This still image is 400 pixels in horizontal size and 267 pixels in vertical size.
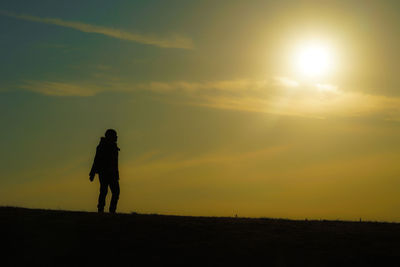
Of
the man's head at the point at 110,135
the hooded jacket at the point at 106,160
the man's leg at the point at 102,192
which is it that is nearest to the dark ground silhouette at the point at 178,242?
the man's leg at the point at 102,192

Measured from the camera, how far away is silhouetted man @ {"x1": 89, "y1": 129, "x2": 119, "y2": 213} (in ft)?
66.7

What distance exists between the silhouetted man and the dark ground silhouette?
2605 millimetres

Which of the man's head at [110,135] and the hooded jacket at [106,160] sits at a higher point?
the man's head at [110,135]

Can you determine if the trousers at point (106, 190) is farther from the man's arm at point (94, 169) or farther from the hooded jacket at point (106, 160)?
the man's arm at point (94, 169)

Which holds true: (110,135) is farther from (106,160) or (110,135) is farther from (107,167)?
(107,167)

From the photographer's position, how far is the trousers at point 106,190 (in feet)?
66.7

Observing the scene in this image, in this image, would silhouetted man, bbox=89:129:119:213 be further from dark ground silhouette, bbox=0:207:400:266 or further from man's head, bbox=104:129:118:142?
dark ground silhouette, bbox=0:207:400:266

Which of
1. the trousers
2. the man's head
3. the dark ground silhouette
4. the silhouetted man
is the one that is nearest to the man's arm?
the silhouetted man

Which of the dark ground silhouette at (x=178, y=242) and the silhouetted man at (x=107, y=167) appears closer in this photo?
the dark ground silhouette at (x=178, y=242)

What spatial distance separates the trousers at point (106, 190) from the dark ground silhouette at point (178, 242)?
2.56 meters

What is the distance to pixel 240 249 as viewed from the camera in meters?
14.1

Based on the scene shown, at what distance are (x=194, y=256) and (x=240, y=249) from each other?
52.4 inches

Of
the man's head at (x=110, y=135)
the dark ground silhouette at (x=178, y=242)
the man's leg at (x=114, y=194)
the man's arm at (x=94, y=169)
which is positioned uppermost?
the man's head at (x=110, y=135)

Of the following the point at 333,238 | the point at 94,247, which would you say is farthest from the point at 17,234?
the point at 333,238
